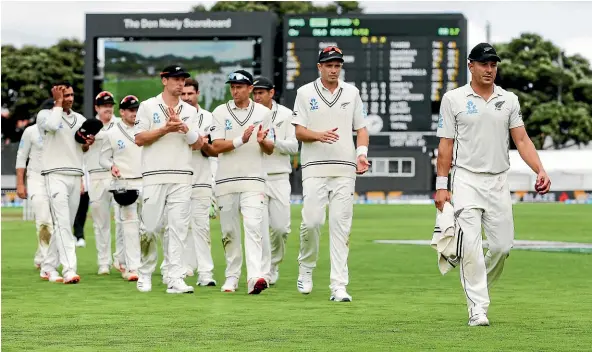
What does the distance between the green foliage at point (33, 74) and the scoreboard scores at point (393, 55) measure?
31.1 metres

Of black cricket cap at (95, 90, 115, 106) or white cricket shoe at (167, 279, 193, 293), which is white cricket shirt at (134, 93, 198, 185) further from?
black cricket cap at (95, 90, 115, 106)

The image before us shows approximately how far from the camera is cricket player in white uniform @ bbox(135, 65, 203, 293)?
12.0 meters

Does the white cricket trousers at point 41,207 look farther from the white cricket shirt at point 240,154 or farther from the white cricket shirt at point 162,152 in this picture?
the white cricket shirt at point 240,154

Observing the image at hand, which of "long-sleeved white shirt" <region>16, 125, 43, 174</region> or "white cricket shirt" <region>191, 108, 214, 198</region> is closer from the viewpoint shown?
"white cricket shirt" <region>191, 108, 214, 198</region>

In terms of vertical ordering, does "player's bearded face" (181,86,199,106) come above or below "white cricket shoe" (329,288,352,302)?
above

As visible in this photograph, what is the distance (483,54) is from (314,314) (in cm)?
242

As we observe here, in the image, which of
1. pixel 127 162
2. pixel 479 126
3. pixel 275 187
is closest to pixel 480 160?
pixel 479 126

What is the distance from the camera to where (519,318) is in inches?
376

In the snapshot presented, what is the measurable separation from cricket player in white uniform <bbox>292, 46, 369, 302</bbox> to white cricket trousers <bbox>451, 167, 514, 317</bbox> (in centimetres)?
194

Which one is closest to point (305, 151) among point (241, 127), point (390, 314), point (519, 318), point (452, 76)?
point (241, 127)

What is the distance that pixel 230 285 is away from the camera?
12289 millimetres

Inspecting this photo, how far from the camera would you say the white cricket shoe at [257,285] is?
38.1ft

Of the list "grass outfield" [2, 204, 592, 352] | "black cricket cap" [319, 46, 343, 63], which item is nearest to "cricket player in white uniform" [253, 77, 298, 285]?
"grass outfield" [2, 204, 592, 352]

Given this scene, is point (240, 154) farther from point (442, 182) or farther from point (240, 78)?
point (442, 182)
